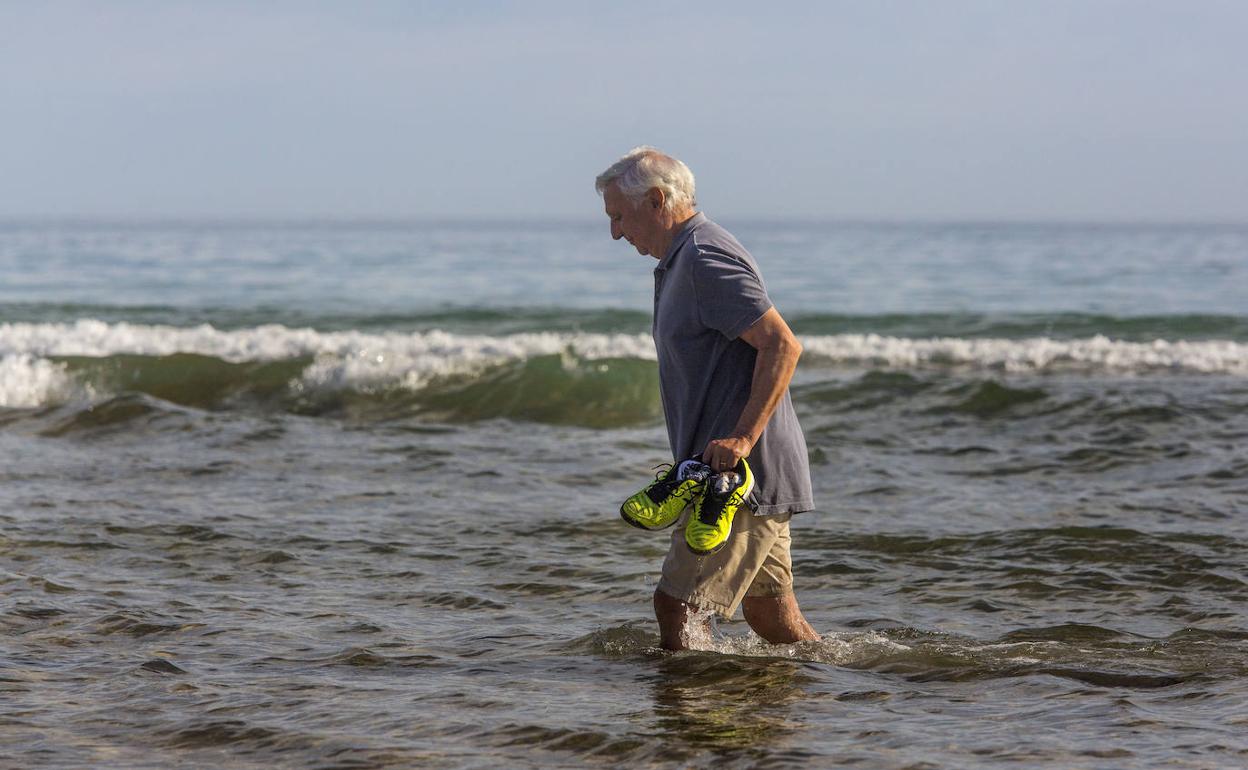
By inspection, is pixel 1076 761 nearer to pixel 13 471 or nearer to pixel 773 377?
pixel 773 377

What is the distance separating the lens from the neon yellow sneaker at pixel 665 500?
451 centimetres

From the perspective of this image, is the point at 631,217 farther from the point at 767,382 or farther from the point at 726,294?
the point at 767,382

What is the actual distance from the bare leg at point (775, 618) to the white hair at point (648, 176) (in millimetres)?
1514

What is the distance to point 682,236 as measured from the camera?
4570mm

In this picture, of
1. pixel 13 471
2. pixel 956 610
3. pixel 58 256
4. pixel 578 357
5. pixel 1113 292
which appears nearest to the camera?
pixel 956 610

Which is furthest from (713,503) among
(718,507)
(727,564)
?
(727,564)

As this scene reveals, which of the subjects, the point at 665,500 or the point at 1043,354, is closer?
the point at 665,500

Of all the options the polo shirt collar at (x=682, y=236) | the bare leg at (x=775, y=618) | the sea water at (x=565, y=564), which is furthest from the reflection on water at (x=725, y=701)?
the polo shirt collar at (x=682, y=236)

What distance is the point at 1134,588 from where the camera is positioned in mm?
6926

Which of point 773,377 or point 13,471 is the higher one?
point 773,377

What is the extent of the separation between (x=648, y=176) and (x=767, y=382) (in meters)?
0.80

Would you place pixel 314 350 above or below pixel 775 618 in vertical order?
above

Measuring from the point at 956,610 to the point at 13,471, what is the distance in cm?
695

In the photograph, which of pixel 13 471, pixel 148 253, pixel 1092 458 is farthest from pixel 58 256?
pixel 1092 458
